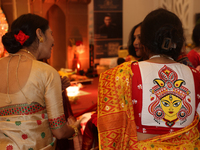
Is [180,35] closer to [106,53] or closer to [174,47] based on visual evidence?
[174,47]

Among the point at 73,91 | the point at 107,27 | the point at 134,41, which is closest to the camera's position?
the point at 134,41

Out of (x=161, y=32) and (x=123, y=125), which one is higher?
(x=161, y=32)

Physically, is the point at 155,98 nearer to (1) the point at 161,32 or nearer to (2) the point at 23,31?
(1) the point at 161,32

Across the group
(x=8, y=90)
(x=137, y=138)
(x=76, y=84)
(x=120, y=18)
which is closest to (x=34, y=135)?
(x=8, y=90)

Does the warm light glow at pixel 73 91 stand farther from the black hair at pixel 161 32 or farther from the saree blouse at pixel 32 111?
the black hair at pixel 161 32

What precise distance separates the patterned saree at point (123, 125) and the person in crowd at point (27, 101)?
10.0 inches

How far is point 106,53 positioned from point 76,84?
63 cm

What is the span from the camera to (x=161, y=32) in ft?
3.53

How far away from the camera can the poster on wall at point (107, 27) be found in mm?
2975

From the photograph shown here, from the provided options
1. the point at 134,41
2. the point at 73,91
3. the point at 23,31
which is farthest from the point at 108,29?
the point at 23,31

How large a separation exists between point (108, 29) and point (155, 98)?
2227 millimetres

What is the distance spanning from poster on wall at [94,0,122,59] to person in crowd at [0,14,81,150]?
71.3 inches

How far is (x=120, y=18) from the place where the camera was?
3.10 m

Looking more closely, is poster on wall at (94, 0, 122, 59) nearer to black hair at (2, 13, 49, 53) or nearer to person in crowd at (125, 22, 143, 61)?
person in crowd at (125, 22, 143, 61)
